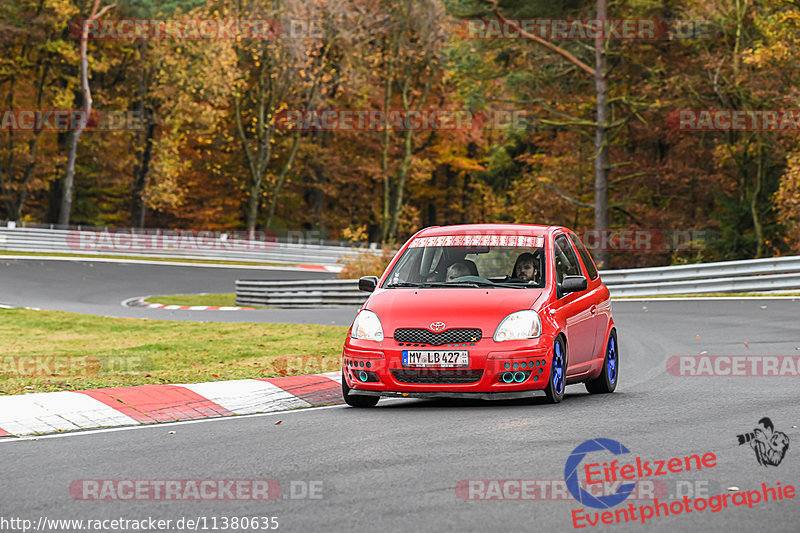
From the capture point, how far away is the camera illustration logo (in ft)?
22.9

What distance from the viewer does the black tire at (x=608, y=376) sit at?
10945mm

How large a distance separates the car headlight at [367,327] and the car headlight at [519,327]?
3.41 feet

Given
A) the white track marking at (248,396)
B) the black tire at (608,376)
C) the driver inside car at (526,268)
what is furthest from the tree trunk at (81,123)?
the driver inside car at (526,268)

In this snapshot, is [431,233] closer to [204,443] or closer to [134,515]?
[204,443]

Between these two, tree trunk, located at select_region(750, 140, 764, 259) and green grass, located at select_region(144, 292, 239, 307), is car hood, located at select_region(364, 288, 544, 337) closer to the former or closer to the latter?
green grass, located at select_region(144, 292, 239, 307)

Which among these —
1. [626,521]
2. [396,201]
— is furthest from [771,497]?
[396,201]

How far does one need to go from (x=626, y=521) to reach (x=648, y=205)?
121ft

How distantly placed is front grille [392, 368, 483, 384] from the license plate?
52 mm

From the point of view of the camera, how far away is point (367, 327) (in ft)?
31.7

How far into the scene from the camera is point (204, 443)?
7.95 m

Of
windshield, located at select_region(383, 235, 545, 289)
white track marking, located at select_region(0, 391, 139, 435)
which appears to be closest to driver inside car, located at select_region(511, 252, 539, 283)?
windshield, located at select_region(383, 235, 545, 289)

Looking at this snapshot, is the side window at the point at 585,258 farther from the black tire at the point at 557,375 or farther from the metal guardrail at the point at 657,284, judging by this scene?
the metal guardrail at the point at 657,284

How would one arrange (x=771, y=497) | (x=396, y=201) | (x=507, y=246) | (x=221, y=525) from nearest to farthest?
(x=221, y=525) → (x=771, y=497) → (x=507, y=246) → (x=396, y=201)

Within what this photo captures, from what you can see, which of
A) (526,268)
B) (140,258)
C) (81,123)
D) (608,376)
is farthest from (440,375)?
(81,123)
